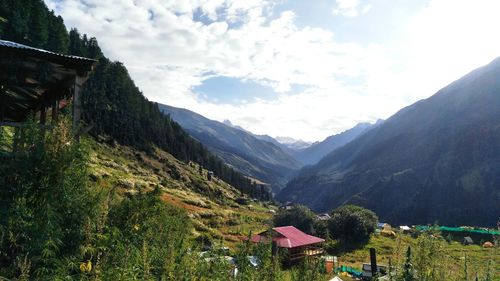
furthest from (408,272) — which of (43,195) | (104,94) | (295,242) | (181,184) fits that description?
(104,94)

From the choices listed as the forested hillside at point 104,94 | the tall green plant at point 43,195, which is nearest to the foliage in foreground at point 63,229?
the tall green plant at point 43,195

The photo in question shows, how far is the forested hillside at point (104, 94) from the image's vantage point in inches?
3573

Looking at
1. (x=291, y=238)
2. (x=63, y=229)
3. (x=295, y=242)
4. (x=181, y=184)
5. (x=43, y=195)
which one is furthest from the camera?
(x=181, y=184)

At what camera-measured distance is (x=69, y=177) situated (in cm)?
740

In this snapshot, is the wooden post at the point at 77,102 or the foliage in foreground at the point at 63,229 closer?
the foliage in foreground at the point at 63,229

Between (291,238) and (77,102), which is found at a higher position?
(77,102)

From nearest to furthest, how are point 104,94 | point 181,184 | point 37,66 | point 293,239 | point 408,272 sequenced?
point 408,272, point 37,66, point 293,239, point 181,184, point 104,94

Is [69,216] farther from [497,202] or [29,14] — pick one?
[497,202]

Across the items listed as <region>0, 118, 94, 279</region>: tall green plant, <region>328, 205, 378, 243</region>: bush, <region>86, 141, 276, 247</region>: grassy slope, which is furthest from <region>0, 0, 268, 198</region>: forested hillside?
<region>0, 118, 94, 279</region>: tall green plant

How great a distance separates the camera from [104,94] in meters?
112

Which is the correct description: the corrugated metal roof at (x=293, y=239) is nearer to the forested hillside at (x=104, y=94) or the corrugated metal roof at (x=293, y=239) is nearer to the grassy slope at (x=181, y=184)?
the grassy slope at (x=181, y=184)

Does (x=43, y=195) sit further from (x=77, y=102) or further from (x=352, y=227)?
(x=352, y=227)

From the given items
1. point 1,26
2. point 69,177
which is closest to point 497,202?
point 1,26

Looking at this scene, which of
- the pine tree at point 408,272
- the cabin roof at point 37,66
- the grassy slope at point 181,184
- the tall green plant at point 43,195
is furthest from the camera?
the grassy slope at point 181,184
